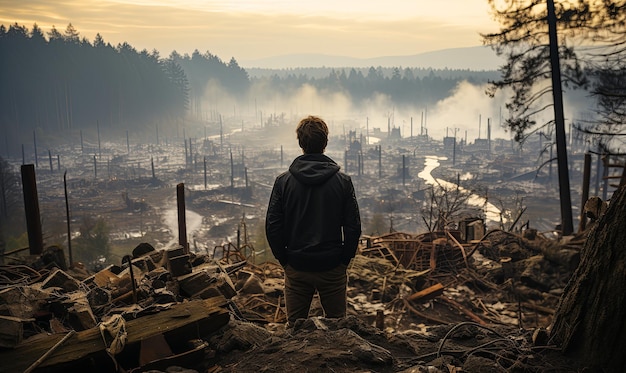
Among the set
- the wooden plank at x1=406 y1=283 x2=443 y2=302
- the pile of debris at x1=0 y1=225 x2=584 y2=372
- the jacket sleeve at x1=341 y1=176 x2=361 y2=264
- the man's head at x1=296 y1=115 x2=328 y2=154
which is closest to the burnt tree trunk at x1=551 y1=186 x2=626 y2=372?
the pile of debris at x1=0 y1=225 x2=584 y2=372

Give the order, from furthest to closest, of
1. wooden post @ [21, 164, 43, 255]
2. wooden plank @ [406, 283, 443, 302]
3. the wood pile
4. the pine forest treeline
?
the pine forest treeline → wooden post @ [21, 164, 43, 255] → wooden plank @ [406, 283, 443, 302] → the wood pile

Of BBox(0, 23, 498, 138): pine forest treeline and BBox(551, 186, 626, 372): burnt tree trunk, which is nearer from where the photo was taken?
BBox(551, 186, 626, 372): burnt tree trunk

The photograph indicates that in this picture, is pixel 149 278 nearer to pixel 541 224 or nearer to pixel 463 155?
pixel 541 224

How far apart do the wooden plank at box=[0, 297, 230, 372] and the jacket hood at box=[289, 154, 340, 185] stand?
135 cm

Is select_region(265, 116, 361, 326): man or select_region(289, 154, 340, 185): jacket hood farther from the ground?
select_region(289, 154, 340, 185): jacket hood

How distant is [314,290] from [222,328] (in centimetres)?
85

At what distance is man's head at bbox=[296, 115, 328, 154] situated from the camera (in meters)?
3.79

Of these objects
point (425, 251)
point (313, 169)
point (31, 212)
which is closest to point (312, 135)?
point (313, 169)

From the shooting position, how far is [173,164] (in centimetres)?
9844

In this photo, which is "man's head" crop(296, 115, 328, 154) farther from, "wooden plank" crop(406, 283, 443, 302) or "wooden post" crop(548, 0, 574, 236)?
"wooden post" crop(548, 0, 574, 236)

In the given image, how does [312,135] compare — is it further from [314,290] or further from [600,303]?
[600,303]

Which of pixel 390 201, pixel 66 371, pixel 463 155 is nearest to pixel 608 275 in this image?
pixel 66 371

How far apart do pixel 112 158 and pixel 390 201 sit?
58785 millimetres

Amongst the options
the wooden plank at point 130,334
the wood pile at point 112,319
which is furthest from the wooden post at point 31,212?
the wooden plank at point 130,334
